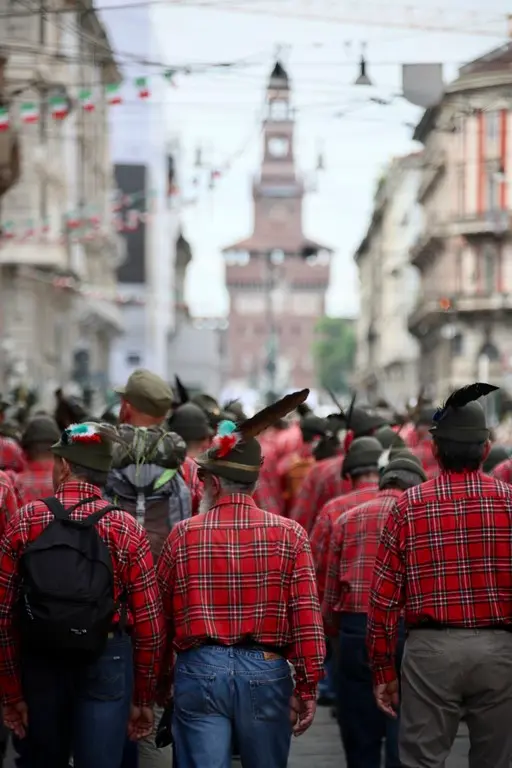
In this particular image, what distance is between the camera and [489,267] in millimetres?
58625

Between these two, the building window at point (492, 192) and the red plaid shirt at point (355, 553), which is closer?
the red plaid shirt at point (355, 553)

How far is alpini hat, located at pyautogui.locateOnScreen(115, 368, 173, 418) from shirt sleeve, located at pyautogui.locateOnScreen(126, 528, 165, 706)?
1.76m

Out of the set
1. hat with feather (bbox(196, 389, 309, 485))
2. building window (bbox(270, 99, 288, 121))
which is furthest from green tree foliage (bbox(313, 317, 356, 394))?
hat with feather (bbox(196, 389, 309, 485))

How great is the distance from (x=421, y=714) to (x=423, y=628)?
31cm

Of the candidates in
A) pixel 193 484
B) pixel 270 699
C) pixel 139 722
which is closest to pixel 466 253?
pixel 193 484

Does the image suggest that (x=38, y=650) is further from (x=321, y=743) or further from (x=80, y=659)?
(x=321, y=743)

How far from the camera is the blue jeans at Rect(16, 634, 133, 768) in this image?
553 cm

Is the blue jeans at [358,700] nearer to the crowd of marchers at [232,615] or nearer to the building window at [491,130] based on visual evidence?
the crowd of marchers at [232,615]

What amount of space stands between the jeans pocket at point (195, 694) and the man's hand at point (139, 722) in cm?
28

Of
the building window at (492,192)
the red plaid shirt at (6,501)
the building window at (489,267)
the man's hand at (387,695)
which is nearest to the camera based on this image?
the man's hand at (387,695)

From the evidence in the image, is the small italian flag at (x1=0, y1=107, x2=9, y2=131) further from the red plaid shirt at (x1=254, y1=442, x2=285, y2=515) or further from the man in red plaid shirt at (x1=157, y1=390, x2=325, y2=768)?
the man in red plaid shirt at (x1=157, y1=390, x2=325, y2=768)

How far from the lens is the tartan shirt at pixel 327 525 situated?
25.3 feet

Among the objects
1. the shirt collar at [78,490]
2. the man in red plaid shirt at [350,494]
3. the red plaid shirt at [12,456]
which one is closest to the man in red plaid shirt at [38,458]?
the red plaid shirt at [12,456]

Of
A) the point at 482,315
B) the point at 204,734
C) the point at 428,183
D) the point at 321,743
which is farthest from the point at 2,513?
the point at 428,183
